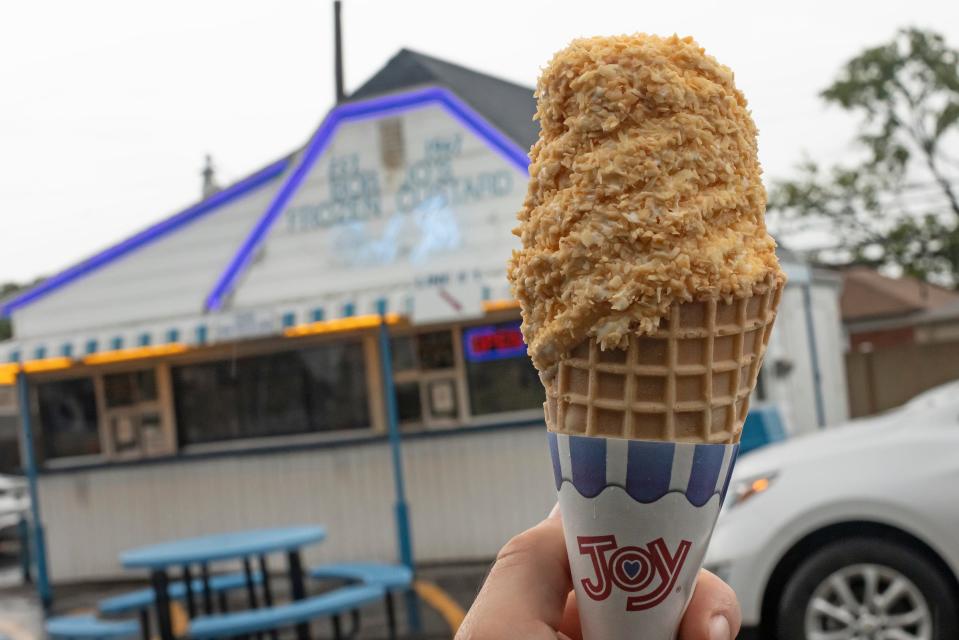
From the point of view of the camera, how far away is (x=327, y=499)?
41.2 ft

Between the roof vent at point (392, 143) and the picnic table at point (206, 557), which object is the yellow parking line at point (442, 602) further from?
the roof vent at point (392, 143)

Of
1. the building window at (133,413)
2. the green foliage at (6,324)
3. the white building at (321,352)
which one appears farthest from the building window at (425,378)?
the green foliage at (6,324)

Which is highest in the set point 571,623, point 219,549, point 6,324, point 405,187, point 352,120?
point 6,324

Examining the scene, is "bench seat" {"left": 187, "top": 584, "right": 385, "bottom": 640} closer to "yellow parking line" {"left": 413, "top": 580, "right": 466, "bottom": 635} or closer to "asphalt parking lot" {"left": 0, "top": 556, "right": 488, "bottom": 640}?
"asphalt parking lot" {"left": 0, "top": 556, "right": 488, "bottom": 640}

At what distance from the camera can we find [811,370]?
17938 mm

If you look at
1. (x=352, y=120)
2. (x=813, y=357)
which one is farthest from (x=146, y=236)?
(x=813, y=357)

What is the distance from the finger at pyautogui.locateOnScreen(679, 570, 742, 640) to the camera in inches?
70.9

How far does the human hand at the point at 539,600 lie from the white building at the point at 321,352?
7.69 metres

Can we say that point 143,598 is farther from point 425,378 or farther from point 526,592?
point 526,592

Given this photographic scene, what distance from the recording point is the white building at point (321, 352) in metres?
10.5

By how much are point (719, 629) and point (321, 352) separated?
11.0 m

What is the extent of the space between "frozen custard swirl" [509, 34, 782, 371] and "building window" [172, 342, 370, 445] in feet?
35.2

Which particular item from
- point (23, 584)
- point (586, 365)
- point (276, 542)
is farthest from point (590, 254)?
point (23, 584)

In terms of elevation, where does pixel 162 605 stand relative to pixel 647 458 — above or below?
below
